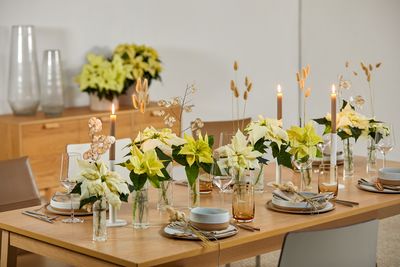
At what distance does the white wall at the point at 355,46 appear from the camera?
273 inches

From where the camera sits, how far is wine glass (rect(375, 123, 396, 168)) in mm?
3660

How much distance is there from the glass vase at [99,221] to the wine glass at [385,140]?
1477 millimetres

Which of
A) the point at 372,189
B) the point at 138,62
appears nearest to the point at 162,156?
the point at 372,189

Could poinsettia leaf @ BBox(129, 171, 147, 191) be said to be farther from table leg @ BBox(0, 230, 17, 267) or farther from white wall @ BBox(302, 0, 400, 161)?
white wall @ BBox(302, 0, 400, 161)

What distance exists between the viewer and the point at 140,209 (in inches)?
113

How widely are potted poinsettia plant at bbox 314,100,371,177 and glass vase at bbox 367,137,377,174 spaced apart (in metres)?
0.06

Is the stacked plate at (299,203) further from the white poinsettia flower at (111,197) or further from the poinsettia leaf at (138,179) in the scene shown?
the white poinsettia flower at (111,197)

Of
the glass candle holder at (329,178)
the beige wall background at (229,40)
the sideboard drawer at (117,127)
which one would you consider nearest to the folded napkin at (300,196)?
the glass candle holder at (329,178)

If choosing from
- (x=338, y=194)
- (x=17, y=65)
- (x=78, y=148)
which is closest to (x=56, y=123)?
(x=17, y=65)

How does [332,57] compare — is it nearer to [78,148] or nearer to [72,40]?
[72,40]

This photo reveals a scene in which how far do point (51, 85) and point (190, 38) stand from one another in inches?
60.0

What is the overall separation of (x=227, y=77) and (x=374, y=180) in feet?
11.9

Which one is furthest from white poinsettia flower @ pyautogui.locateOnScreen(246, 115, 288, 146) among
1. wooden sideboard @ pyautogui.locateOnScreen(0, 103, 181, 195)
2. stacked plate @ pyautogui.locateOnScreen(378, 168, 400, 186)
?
wooden sideboard @ pyautogui.locateOnScreen(0, 103, 181, 195)

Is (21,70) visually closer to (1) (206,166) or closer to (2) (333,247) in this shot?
(1) (206,166)
